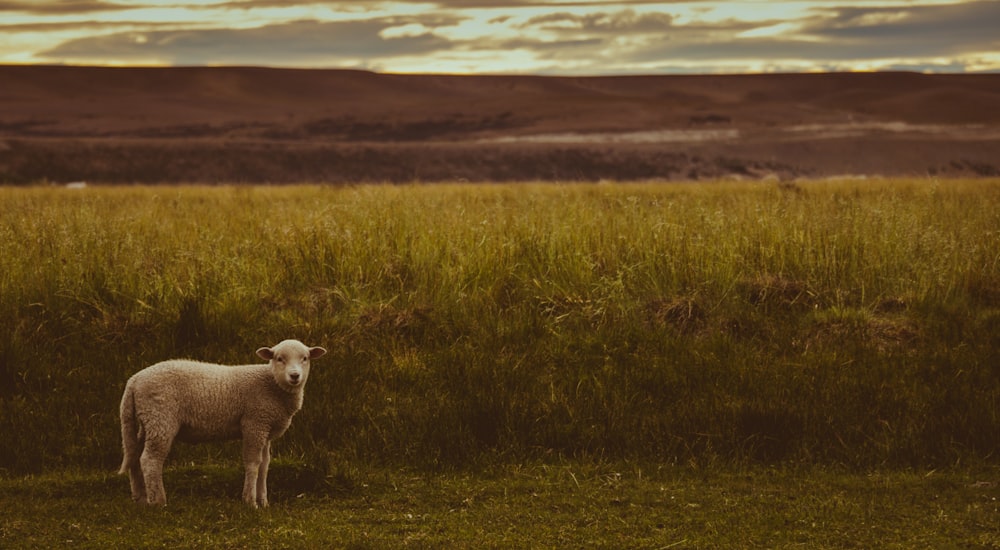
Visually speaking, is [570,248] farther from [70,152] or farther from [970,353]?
[70,152]

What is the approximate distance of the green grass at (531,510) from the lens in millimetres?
5172

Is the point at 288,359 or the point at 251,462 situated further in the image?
the point at 251,462

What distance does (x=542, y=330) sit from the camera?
9.07m

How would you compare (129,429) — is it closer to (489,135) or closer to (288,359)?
(288,359)

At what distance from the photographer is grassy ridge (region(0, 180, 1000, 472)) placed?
22.5 feet

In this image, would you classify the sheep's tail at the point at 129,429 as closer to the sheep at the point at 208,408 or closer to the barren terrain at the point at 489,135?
the sheep at the point at 208,408

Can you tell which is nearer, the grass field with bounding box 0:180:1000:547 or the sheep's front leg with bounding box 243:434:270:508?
the sheep's front leg with bounding box 243:434:270:508

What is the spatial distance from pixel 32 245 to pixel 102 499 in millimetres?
6490

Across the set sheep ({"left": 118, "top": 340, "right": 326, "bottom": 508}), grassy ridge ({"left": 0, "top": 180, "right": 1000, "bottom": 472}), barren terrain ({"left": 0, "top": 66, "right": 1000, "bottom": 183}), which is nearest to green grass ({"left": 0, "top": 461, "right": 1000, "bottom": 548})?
sheep ({"left": 118, "top": 340, "right": 326, "bottom": 508})

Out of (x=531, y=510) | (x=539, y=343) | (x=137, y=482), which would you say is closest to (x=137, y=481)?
(x=137, y=482)

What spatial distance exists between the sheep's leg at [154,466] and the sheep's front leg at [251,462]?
37 centimetres

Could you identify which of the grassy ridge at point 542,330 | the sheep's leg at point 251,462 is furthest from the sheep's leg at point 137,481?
the grassy ridge at point 542,330

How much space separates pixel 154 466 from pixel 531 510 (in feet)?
6.21

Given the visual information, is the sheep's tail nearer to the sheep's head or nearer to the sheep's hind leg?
the sheep's hind leg
